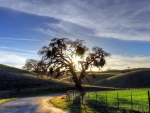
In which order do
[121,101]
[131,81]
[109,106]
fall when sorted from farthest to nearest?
[131,81] → [121,101] → [109,106]

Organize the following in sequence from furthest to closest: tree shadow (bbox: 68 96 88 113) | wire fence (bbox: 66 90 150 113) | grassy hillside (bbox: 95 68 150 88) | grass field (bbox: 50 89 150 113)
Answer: grassy hillside (bbox: 95 68 150 88), wire fence (bbox: 66 90 150 113), tree shadow (bbox: 68 96 88 113), grass field (bbox: 50 89 150 113)

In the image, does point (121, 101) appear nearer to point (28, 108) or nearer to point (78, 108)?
point (78, 108)

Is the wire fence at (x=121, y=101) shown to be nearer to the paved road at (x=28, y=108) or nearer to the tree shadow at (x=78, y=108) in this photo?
the tree shadow at (x=78, y=108)

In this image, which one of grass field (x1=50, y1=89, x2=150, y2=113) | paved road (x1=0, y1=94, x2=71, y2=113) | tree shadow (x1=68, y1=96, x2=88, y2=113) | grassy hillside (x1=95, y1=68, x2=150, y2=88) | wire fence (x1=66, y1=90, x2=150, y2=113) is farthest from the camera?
grassy hillside (x1=95, y1=68, x2=150, y2=88)

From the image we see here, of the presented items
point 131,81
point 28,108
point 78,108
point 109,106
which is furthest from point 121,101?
point 131,81

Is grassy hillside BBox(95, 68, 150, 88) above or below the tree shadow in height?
above

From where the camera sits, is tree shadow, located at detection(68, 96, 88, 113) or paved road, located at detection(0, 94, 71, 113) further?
paved road, located at detection(0, 94, 71, 113)

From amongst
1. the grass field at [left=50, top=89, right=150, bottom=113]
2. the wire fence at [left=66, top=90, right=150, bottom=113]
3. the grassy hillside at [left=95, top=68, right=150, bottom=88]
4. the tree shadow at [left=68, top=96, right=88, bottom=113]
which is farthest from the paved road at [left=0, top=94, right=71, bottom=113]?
the grassy hillside at [left=95, top=68, right=150, bottom=88]

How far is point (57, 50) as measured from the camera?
56.8 m

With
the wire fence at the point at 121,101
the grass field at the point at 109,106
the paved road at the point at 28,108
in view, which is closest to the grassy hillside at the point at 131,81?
the wire fence at the point at 121,101

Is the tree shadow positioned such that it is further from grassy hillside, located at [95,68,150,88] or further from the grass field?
grassy hillside, located at [95,68,150,88]

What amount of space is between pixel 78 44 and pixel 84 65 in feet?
16.2

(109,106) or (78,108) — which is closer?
(78,108)

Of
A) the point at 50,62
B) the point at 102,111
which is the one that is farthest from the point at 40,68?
the point at 102,111
